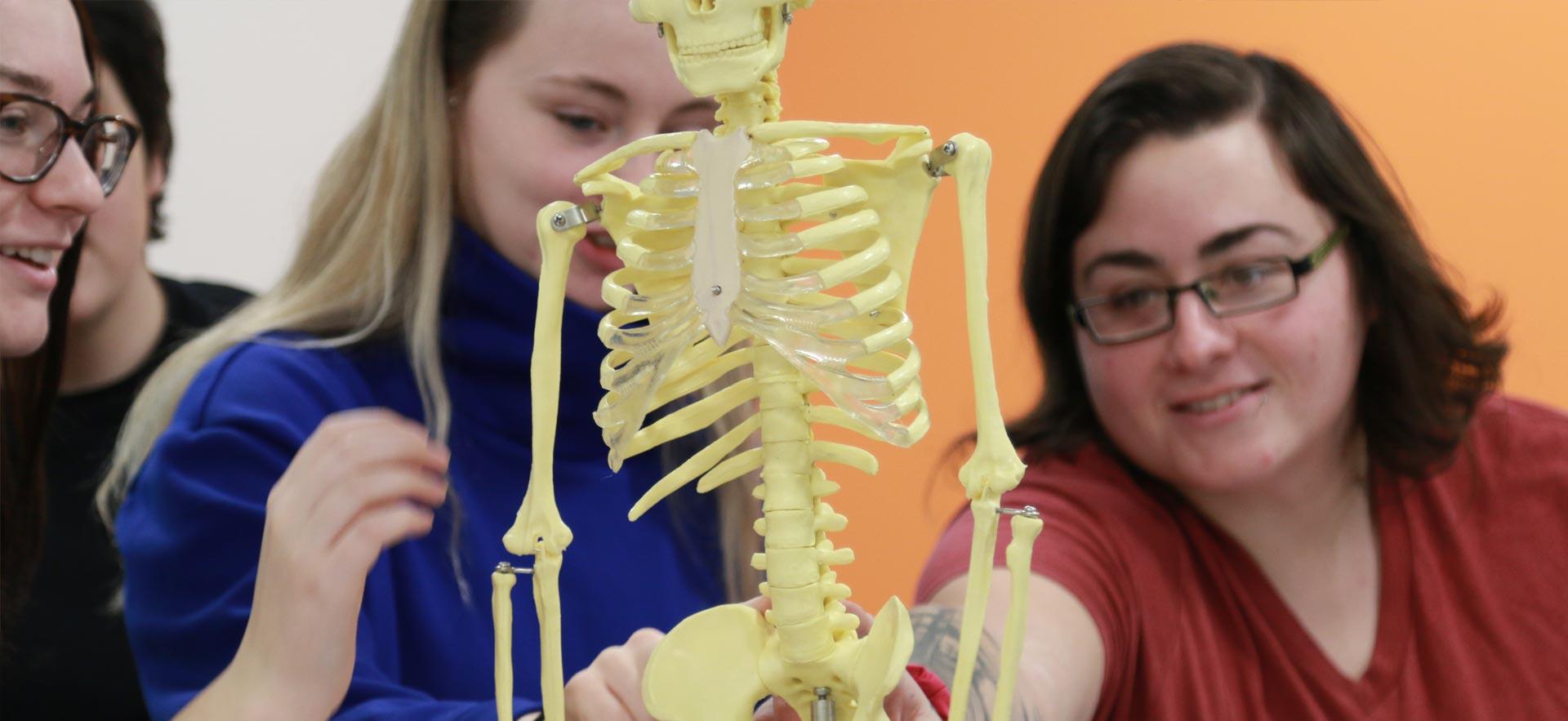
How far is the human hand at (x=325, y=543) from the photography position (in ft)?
2.02

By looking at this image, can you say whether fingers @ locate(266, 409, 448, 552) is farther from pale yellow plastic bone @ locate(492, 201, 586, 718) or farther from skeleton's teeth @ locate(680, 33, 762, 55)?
skeleton's teeth @ locate(680, 33, 762, 55)

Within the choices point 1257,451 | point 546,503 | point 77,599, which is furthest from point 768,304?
point 77,599

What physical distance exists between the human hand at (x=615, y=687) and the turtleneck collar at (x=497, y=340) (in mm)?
297

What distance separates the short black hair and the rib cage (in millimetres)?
868

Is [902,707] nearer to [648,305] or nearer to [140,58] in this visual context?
[648,305]

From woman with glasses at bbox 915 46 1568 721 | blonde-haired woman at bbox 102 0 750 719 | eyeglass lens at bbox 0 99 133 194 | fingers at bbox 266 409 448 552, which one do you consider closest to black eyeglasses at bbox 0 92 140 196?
eyeglass lens at bbox 0 99 133 194

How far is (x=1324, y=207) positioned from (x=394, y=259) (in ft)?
2.15

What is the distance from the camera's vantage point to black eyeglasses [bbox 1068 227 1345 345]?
0.96 metres

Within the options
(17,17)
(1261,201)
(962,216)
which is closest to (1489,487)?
(1261,201)

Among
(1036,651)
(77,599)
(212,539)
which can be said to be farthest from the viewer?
(77,599)

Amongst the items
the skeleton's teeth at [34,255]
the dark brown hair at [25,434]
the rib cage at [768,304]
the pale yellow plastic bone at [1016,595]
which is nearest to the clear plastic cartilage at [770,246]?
the rib cage at [768,304]

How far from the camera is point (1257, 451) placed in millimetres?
979

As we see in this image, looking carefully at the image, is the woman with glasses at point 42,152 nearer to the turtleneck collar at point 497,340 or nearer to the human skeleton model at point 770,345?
the turtleneck collar at point 497,340

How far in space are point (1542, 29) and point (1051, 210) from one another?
676 mm
